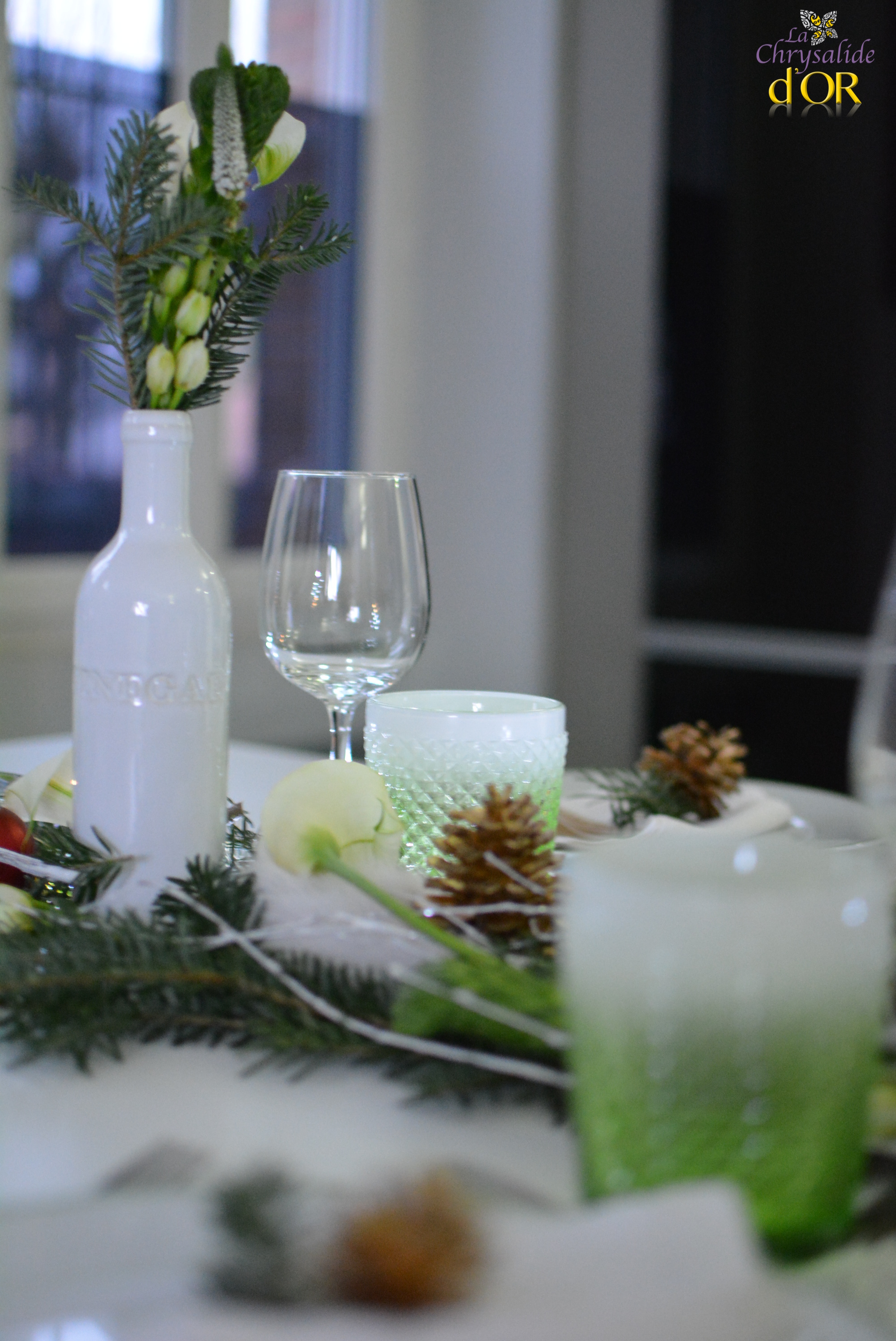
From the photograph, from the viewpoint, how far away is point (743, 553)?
263cm

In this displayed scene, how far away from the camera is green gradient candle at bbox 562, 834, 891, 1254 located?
0.31 meters

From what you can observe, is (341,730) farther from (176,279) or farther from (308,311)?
(308,311)

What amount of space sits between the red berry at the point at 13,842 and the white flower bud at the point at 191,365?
0.69 feet

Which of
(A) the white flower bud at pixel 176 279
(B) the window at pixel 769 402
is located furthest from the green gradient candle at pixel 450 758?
(B) the window at pixel 769 402

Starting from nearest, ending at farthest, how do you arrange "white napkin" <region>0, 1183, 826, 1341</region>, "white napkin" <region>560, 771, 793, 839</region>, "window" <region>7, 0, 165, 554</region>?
"white napkin" <region>0, 1183, 826, 1341</region> → "white napkin" <region>560, 771, 793, 839</region> → "window" <region>7, 0, 165, 554</region>

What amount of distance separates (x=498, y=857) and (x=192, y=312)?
253 millimetres

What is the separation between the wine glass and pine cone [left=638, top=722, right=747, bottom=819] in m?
0.20

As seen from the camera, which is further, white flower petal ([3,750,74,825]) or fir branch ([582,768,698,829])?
fir branch ([582,768,698,829])

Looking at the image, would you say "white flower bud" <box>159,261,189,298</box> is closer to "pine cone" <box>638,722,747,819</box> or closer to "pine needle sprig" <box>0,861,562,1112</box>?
"pine needle sprig" <box>0,861,562,1112</box>

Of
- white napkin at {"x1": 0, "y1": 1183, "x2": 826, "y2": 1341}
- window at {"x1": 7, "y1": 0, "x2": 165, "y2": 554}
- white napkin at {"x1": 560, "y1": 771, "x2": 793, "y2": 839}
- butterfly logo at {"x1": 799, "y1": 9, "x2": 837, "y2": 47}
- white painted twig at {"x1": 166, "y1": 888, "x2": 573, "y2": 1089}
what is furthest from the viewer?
butterfly logo at {"x1": 799, "y1": 9, "x2": 837, "y2": 47}

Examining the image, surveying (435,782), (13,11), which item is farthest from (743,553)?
(435,782)

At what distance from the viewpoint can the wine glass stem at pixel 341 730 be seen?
26.9 inches

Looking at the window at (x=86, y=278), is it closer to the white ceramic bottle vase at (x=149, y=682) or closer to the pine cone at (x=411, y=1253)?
the white ceramic bottle vase at (x=149, y=682)

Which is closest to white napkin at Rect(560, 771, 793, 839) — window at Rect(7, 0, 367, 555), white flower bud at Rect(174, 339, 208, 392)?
white flower bud at Rect(174, 339, 208, 392)
